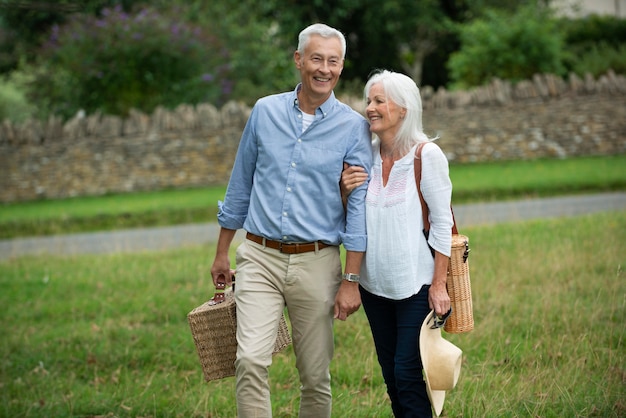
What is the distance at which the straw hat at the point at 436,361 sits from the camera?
3.86 metres

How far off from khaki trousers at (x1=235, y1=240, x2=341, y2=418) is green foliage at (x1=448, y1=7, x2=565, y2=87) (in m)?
20.5

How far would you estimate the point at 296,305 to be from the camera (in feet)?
13.7

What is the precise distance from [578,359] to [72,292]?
200 inches

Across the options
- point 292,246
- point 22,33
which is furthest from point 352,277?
point 22,33

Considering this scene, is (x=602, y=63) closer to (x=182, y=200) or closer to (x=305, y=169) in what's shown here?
(x=182, y=200)

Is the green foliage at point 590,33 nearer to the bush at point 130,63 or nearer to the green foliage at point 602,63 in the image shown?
the green foliage at point 602,63

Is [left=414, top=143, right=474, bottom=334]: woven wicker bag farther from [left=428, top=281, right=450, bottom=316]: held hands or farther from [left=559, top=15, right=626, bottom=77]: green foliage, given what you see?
[left=559, top=15, right=626, bottom=77]: green foliage

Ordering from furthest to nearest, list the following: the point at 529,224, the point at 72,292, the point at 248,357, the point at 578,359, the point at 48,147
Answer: the point at 48,147 → the point at 529,224 → the point at 72,292 → the point at 578,359 → the point at 248,357

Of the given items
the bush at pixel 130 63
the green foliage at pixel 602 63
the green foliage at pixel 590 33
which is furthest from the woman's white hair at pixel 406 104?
the green foliage at pixel 590 33

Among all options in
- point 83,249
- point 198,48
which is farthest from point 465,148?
point 83,249

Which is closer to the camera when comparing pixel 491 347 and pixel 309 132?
pixel 309 132

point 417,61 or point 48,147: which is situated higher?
point 417,61

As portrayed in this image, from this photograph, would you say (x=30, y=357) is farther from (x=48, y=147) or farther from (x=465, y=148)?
(x=465, y=148)

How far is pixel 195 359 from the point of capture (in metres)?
6.17
